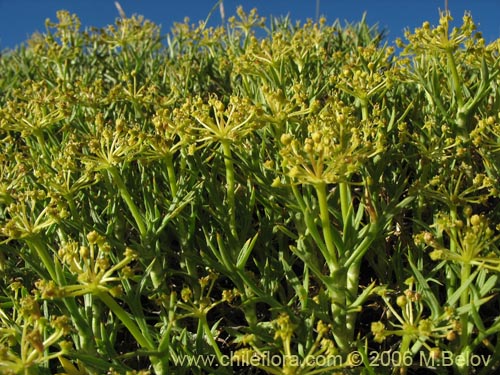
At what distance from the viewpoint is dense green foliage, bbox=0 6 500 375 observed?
5.03 ft

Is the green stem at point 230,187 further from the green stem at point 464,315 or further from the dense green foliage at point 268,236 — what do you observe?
the green stem at point 464,315

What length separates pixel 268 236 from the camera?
6.52 ft

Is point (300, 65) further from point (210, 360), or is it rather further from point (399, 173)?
point (210, 360)

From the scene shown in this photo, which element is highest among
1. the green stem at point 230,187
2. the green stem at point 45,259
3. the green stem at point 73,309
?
the green stem at point 230,187

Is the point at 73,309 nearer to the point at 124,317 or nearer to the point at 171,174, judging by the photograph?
the point at 124,317

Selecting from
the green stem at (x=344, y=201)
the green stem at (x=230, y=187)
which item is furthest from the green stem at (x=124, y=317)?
the green stem at (x=344, y=201)

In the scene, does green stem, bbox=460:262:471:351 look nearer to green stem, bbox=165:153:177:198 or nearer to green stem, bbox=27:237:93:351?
green stem, bbox=165:153:177:198

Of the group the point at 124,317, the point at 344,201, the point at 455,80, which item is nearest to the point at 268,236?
the point at 344,201

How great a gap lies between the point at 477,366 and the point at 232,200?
3.27 feet

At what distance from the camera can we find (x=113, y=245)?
1915mm

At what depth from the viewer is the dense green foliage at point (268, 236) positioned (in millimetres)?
1534

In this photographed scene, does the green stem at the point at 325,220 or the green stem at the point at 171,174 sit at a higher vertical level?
the green stem at the point at 171,174

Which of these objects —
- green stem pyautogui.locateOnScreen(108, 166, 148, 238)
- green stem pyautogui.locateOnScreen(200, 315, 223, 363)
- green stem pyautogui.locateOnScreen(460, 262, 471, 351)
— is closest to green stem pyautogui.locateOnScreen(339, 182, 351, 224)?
green stem pyautogui.locateOnScreen(460, 262, 471, 351)

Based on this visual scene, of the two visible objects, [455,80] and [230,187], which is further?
[455,80]
